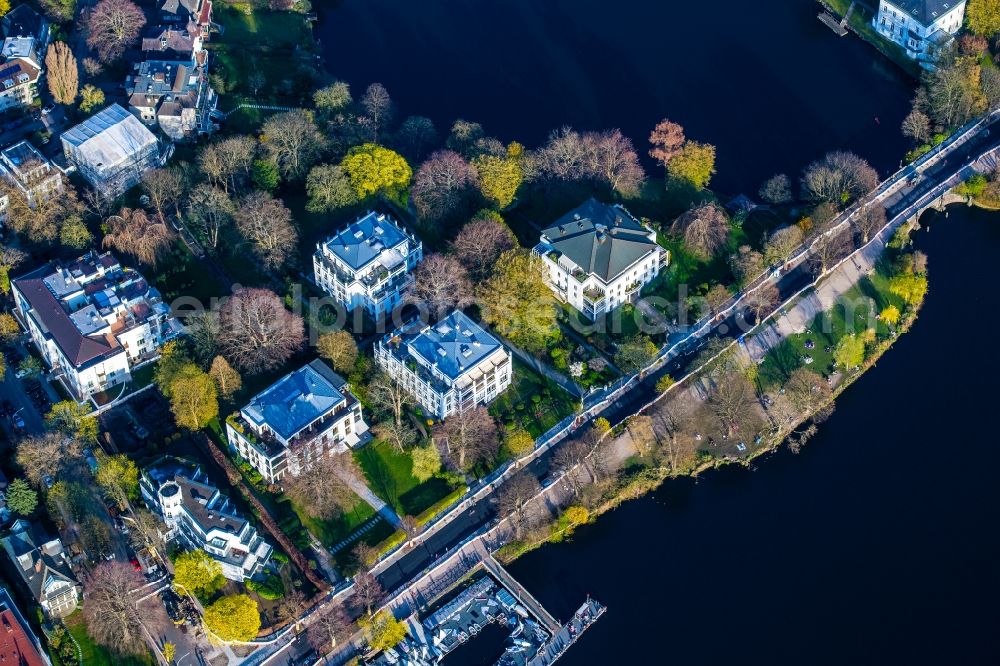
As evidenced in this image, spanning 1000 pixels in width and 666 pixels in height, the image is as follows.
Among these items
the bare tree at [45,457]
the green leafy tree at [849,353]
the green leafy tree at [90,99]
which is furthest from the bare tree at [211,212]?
the green leafy tree at [849,353]

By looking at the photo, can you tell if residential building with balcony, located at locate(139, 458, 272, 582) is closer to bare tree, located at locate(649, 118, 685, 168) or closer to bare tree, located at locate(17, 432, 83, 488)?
bare tree, located at locate(17, 432, 83, 488)

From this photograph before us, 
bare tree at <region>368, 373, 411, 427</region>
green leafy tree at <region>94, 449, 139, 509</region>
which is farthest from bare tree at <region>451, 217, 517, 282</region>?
green leafy tree at <region>94, 449, 139, 509</region>

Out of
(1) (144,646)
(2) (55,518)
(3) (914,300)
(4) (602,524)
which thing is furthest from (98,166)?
(3) (914,300)

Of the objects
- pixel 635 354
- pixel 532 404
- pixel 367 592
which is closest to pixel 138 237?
pixel 532 404

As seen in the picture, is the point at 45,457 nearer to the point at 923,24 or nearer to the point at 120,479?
the point at 120,479

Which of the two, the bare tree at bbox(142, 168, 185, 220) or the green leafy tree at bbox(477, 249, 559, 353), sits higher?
the green leafy tree at bbox(477, 249, 559, 353)

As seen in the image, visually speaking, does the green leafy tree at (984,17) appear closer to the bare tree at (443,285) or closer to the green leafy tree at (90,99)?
the bare tree at (443,285)

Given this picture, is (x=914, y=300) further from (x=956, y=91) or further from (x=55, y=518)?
(x=55, y=518)
